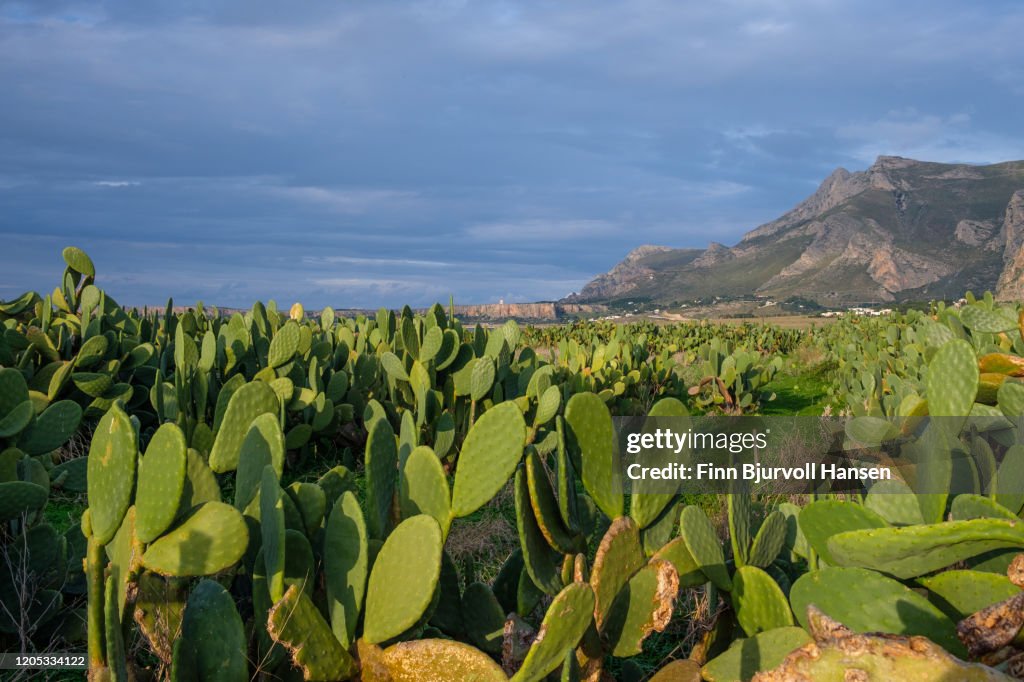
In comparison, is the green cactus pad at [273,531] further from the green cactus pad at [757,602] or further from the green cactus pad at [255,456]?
the green cactus pad at [757,602]

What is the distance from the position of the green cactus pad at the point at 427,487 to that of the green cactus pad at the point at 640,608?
0.46 m

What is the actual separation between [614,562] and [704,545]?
21 cm

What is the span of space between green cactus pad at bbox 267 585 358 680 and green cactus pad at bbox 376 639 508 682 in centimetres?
12

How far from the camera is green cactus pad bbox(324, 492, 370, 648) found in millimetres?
1651

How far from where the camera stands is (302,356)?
227 inches

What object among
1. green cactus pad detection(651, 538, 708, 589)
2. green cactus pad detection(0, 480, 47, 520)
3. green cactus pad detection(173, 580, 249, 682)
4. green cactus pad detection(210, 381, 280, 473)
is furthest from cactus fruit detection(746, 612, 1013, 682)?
green cactus pad detection(0, 480, 47, 520)

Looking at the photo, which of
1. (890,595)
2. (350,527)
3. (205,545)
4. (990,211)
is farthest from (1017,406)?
(990,211)

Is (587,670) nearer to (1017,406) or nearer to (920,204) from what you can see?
(1017,406)

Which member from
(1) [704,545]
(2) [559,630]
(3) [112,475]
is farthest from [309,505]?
(1) [704,545]

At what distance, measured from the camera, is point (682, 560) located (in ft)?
5.83

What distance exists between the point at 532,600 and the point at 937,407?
4.02 ft

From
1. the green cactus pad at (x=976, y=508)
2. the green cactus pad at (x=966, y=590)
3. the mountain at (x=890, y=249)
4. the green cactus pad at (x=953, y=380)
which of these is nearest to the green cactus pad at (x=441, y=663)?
the green cactus pad at (x=966, y=590)

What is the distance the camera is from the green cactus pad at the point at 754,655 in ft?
5.14

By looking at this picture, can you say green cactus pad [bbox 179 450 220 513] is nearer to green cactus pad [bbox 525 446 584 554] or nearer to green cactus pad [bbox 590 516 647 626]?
green cactus pad [bbox 525 446 584 554]
